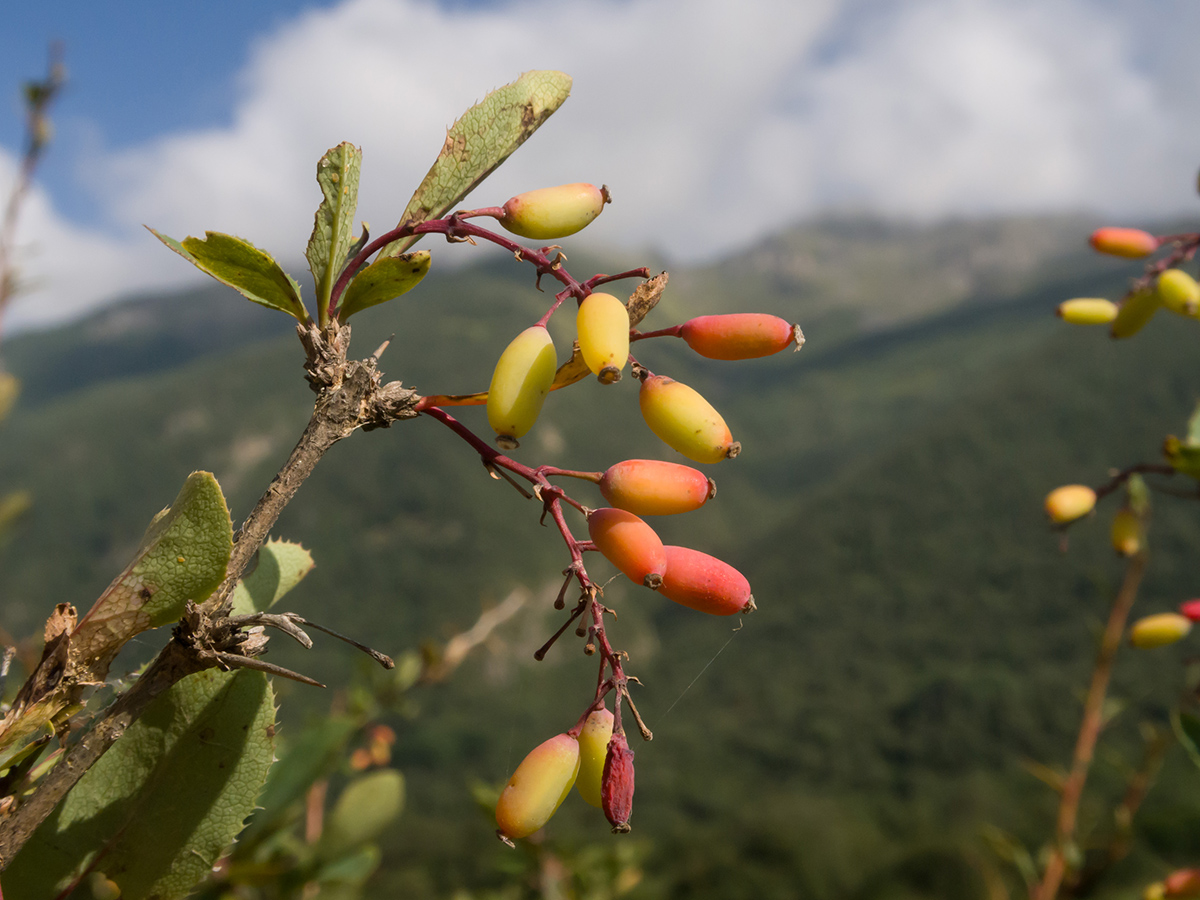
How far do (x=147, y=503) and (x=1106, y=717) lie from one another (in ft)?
396

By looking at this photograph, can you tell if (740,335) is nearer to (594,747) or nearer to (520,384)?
(520,384)

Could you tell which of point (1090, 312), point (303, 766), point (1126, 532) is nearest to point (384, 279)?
point (303, 766)

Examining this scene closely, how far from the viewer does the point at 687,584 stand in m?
0.87

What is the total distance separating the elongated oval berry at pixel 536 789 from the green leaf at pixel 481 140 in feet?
1.90

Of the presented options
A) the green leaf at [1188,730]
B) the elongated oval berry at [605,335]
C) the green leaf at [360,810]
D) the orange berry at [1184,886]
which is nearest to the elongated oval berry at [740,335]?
the elongated oval berry at [605,335]

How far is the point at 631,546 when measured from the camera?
0.84 metres

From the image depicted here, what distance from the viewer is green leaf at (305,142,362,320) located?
0.85m

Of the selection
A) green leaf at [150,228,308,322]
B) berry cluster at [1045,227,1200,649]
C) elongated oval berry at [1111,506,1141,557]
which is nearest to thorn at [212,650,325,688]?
green leaf at [150,228,308,322]

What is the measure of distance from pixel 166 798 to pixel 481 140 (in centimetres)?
78

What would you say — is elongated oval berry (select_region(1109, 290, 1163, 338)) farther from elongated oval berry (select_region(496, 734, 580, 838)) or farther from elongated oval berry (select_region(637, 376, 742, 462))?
elongated oval berry (select_region(496, 734, 580, 838))

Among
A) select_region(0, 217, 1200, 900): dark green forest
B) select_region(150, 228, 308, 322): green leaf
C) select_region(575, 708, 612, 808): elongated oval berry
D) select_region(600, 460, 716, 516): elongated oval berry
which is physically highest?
select_region(150, 228, 308, 322): green leaf

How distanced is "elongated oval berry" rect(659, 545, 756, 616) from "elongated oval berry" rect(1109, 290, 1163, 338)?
1.40m

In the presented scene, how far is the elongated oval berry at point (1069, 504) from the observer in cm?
175

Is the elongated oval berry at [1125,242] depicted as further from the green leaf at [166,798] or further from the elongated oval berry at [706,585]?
the green leaf at [166,798]
